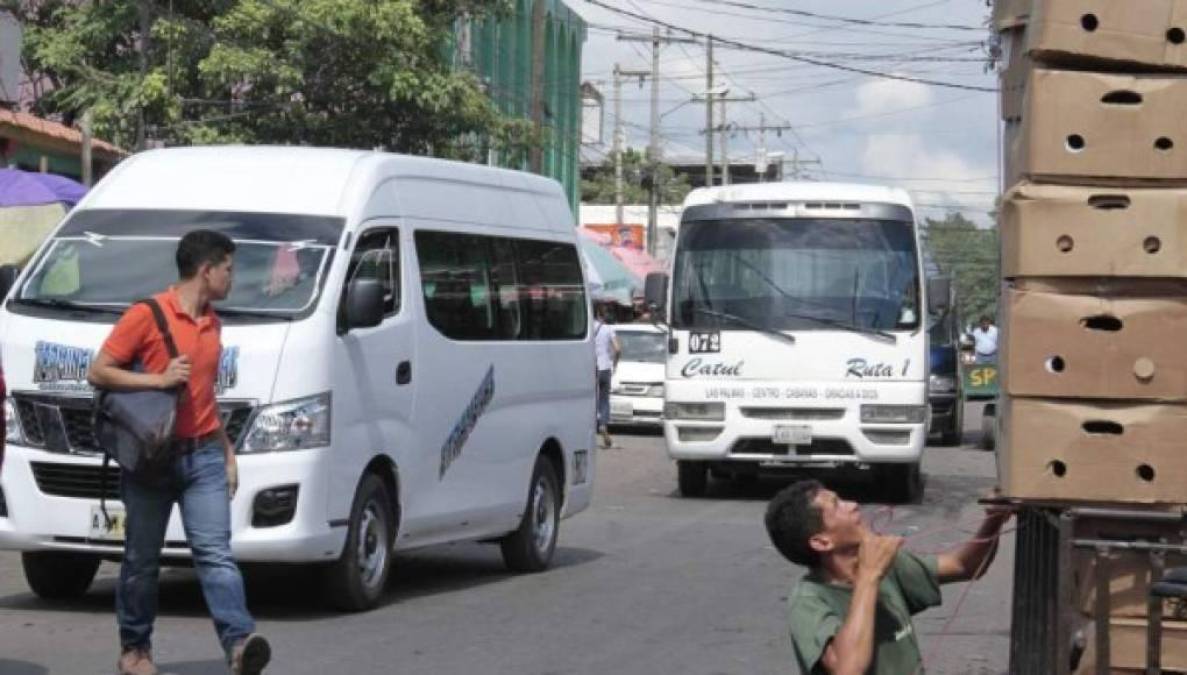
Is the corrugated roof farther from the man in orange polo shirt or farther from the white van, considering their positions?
the man in orange polo shirt

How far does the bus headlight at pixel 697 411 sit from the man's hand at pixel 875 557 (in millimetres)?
14720

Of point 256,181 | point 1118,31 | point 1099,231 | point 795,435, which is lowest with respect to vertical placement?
point 795,435

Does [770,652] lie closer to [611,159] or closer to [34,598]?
[34,598]

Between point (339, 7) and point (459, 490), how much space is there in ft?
49.2

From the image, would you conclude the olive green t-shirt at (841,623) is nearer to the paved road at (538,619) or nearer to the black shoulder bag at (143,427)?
the paved road at (538,619)

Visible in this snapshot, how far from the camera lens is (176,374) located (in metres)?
8.70

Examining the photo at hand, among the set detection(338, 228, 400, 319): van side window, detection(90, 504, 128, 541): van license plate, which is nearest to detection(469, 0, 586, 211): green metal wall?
detection(338, 228, 400, 319): van side window

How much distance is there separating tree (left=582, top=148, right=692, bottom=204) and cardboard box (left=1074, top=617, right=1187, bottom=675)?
204 ft

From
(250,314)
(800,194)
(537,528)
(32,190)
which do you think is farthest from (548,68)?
(250,314)

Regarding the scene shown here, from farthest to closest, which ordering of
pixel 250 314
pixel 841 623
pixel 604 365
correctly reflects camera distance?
pixel 604 365, pixel 250 314, pixel 841 623

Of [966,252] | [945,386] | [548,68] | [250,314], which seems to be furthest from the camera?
[966,252]

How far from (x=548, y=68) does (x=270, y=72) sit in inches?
1145

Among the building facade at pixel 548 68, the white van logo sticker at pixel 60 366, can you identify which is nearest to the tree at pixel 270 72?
the building facade at pixel 548 68

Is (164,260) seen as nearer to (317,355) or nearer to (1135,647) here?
(317,355)
